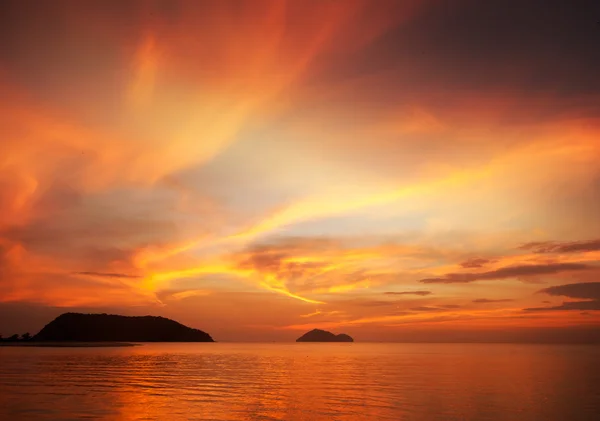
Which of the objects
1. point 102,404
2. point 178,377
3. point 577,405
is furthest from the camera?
point 178,377

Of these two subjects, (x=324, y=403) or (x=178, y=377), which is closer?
(x=324, y=403)

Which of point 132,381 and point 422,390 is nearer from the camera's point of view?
point 422,390

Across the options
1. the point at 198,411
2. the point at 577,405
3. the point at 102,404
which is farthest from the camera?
the point at 577,405

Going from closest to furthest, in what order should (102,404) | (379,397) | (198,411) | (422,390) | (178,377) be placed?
(198,411), (102,404), (379,397), (422,390), (178,377)

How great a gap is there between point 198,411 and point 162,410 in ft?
9.16

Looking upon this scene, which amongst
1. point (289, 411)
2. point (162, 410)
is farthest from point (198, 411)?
point (289, 411)

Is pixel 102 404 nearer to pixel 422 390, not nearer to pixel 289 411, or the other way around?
pixel 289 411

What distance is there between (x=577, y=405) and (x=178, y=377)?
47.2 m

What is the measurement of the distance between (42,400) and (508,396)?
44086 mm

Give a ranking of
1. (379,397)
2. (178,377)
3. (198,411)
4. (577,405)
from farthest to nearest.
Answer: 1. (178,377)
2. (379,397)
3. (577,405)
4. (198,411)

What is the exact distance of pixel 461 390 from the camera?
53406 mm

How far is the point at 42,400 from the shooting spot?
1633 inches

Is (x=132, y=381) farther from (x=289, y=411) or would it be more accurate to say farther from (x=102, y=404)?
(x=289, y=411)

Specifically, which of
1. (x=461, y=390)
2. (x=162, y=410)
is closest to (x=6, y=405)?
(x=162, y=410)
